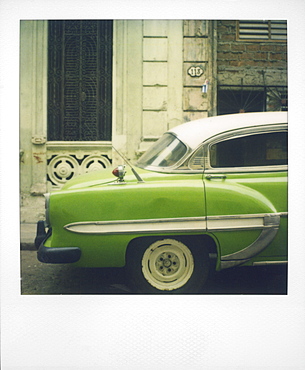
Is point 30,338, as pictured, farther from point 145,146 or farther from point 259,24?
point 259,24

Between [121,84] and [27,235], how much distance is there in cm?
198

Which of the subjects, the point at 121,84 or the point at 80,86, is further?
the point at 121,84

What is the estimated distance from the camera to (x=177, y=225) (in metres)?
3.94

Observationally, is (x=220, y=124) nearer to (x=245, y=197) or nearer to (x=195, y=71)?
(x=245, y=197)

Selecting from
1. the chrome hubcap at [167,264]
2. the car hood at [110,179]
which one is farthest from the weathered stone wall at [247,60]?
the chrome hubcap at [167,264]

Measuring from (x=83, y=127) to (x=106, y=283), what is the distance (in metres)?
1.78

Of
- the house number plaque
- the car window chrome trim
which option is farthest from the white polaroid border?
the house number plaque

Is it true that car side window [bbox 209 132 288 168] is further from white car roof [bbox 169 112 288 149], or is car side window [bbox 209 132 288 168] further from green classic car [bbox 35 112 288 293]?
white car roof [bbox 169 112 288 149]

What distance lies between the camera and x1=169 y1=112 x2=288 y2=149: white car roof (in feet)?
13.4

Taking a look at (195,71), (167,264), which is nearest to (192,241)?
A: (167,264)

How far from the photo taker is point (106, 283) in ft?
13.8

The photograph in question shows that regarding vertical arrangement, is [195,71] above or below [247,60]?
below

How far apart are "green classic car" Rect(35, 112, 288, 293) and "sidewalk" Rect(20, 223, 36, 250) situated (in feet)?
1.50

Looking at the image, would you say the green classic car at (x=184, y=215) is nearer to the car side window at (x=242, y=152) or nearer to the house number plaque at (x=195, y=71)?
the car side window at (x=242, y=152)
